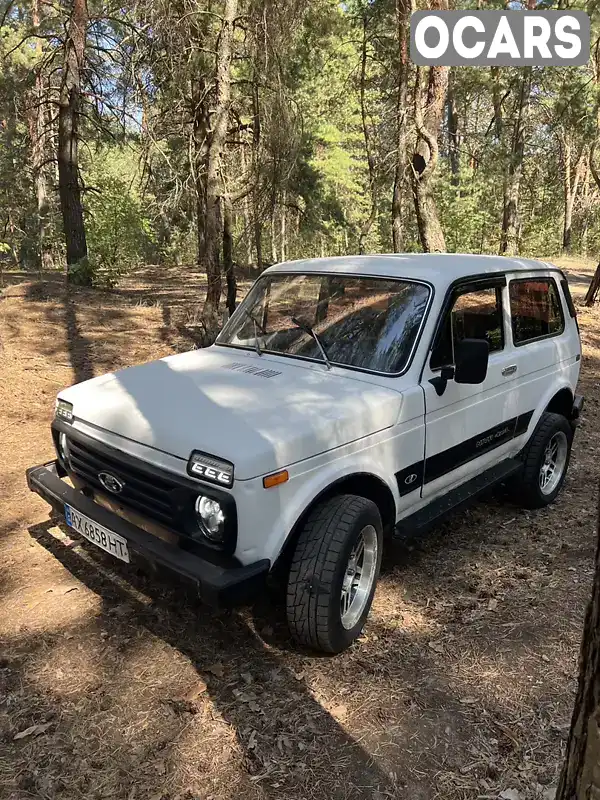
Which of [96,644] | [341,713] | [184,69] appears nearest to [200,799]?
[341,713]

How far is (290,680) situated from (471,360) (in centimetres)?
199

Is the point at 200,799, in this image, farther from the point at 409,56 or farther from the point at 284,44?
the point at 409,56

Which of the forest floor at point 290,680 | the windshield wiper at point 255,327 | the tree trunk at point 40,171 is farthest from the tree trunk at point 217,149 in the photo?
the tree trunk at point 40,171

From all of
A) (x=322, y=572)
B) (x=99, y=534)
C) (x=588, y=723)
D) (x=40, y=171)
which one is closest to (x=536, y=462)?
(x=322, y=572)

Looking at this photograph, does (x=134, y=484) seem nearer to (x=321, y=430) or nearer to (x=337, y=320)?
(x=321, y=430)

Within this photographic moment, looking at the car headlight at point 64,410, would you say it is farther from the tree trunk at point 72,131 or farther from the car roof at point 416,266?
the tree trunk at point 72,131

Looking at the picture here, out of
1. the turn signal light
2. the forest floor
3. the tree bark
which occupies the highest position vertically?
the tree bark

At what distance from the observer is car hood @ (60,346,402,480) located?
9.26 feet

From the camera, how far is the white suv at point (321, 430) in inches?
111

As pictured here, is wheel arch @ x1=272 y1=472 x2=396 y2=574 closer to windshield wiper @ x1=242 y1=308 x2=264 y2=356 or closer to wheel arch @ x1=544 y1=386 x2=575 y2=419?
windshield wiper @ x1=242 y1=308 x2=264 y2=356

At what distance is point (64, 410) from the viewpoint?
143 inches

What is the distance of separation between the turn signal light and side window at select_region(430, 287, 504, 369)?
1.35 meters

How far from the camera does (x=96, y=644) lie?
327cm

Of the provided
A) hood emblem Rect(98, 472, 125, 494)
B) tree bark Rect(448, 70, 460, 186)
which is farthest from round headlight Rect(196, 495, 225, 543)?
tree bark Rect(448, 70, 460, 186)
